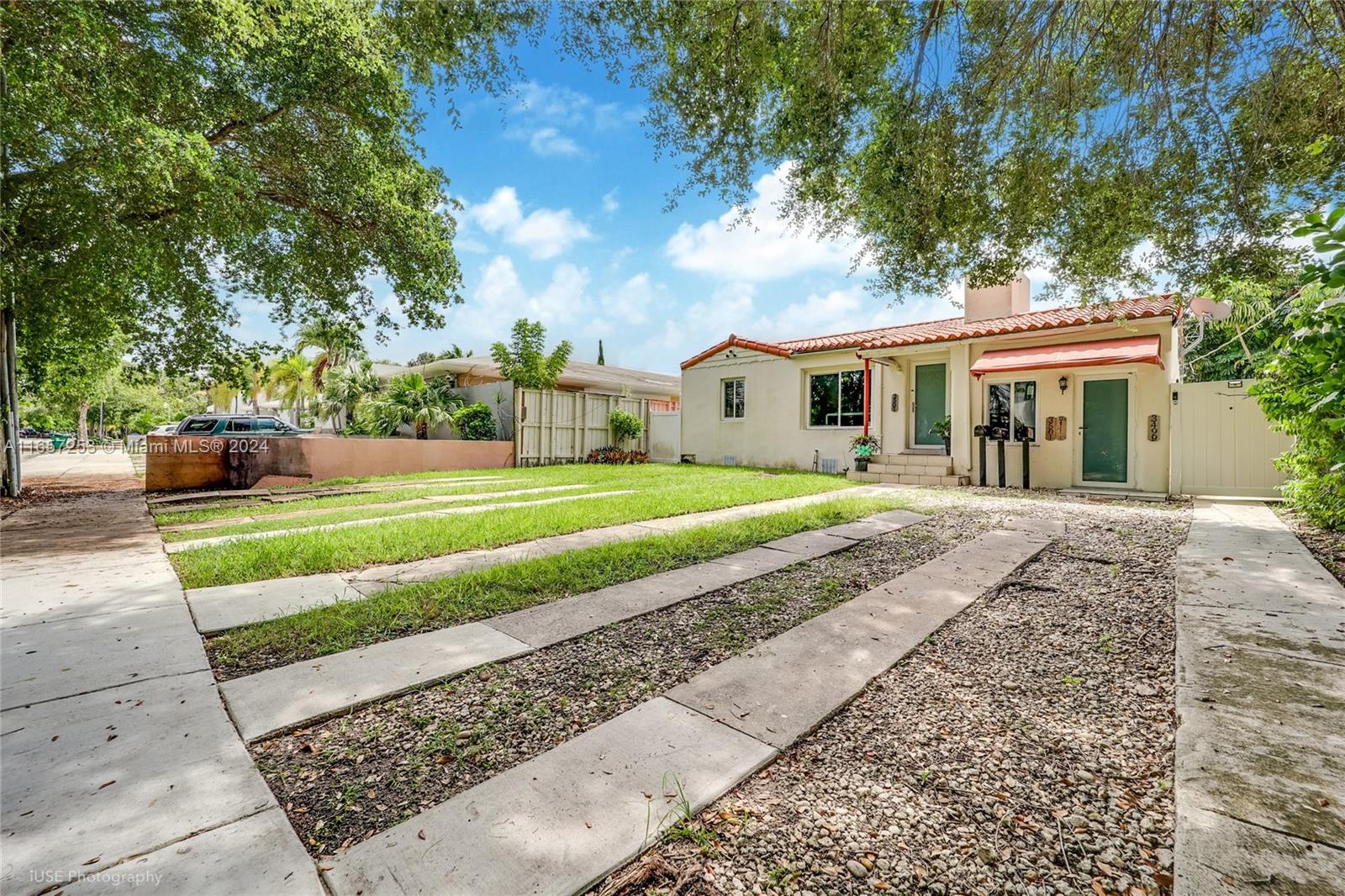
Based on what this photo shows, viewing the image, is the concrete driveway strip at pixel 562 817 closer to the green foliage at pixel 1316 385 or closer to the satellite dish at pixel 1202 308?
the green foliage at pixel 1316 385

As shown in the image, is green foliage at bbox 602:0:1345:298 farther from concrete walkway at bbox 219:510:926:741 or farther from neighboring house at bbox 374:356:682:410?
neighboring house at bbox 374:356:682:410

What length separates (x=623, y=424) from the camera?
16797 mm

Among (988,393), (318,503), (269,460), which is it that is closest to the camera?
(318,503)

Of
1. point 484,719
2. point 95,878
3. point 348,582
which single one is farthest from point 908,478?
point 95,878

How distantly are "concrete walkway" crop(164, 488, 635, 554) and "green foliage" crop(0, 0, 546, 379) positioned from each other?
3.57 meters

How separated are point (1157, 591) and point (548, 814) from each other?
170 inches

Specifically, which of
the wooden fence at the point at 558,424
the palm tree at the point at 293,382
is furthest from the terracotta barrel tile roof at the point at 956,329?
the palm tree at the point at 293,382

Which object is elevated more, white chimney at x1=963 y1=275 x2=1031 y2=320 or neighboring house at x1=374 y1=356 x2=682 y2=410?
white chimney at x1=963 y1=275 x2=1031 y2=320

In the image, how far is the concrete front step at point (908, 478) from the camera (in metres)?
11.0

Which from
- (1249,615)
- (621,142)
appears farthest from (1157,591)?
(621,142)

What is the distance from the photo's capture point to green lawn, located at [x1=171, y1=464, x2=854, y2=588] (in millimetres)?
4277

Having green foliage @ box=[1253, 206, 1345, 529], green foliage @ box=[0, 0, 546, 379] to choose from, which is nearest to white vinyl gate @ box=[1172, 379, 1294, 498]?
green foliage @ box=[1253, 206, 1345, 529]

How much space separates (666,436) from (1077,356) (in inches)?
432

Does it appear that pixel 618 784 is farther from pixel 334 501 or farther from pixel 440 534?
pixel 334 501
